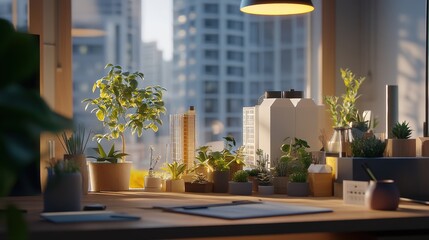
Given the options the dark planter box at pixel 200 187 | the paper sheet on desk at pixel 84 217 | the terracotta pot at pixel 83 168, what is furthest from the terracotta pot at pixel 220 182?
the paper sheet on desk at pixel 84 217

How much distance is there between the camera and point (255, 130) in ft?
12.0

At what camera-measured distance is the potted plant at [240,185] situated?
3.19 meters

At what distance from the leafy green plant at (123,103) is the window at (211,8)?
2.06ft

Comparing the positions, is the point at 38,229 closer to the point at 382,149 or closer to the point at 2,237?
the point at 2,237

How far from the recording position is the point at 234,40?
4020mm

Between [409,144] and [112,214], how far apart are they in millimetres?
1495

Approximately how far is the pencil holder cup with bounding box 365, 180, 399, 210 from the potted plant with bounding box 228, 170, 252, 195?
0.87 meters

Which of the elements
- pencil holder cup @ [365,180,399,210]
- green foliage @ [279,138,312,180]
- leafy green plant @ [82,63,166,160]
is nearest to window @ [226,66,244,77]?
leafy green plant @ [82,63,166,160]

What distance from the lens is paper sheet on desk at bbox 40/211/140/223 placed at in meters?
2.03

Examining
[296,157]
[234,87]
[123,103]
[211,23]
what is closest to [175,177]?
[123,103]

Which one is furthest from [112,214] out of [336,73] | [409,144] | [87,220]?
[336,73]

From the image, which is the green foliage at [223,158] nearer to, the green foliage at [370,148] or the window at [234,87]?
the window at [234,87]

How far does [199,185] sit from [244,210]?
106 cm

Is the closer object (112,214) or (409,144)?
(112,214)
